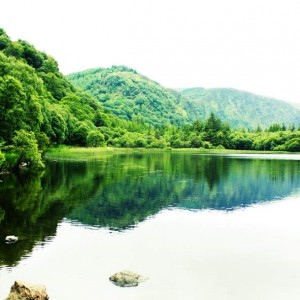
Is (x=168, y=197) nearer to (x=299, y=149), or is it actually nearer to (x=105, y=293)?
(x=105, y=293)

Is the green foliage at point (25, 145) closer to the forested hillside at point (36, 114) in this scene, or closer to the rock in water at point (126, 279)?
the forested hillside at point (36, 114)

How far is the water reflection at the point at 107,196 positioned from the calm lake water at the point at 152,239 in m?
0.11

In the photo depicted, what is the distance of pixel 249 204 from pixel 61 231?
21.7 meters

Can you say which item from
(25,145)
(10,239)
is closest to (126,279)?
(10,239)

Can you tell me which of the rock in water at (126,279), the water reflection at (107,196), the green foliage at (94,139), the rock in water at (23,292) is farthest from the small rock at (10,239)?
the green foliage at (94,139)

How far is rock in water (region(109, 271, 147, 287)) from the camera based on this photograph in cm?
2003

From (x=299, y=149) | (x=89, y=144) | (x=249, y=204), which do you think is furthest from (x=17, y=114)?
(x=299, y=149)

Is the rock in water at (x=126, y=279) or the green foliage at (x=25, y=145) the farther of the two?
the green foliage at (x=25, y=145)

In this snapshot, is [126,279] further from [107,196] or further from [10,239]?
[107,196]

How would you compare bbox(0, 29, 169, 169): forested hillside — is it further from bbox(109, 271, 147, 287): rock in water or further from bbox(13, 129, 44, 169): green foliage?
bbox(109, 271, 147, 287): rock in water

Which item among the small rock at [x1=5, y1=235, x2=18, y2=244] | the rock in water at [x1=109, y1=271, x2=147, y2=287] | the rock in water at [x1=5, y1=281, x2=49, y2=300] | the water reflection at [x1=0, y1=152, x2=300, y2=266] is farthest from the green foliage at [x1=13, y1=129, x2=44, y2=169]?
the rock in water at [x1=5, y1=281, x2=49, y2=300]

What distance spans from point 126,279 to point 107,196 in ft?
80.5

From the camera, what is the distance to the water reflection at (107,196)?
102 feet

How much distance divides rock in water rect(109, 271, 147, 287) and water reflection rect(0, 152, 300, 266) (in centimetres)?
573
